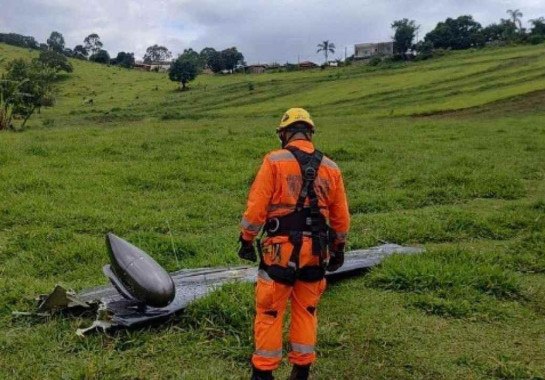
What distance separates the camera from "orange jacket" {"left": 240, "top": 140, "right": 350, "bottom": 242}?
421cm

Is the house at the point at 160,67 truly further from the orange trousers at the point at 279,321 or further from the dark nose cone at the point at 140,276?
the orange trousers at the point at 279,321

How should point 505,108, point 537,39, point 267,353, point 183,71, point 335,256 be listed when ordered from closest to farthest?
point 267,353 < point 335,256 < point 505,108 < point 537,39 < point 183,71

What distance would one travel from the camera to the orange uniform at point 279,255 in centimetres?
421

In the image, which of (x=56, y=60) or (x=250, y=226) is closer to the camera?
(x=250, y=226)

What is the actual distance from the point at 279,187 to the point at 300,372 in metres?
1.43

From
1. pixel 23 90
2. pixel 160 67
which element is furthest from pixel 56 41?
pixel 23 90

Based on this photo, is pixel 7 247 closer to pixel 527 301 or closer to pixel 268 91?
pixel 527 301

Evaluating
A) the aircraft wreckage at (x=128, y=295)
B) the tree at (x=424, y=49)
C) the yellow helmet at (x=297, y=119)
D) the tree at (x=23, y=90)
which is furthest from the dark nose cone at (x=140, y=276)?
the tree at (x=424, y=49)

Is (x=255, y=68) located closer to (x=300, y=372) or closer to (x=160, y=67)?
(x=160, y=67)

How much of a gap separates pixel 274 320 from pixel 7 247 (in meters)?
5.06

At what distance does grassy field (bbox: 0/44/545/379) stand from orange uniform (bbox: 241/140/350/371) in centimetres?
53

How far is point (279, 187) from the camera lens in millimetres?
4238

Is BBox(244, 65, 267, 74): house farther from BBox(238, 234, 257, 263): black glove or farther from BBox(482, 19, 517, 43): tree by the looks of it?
BBox(238, 234, 257, 263): black glove

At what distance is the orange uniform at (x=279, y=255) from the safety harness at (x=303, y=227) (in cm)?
3
